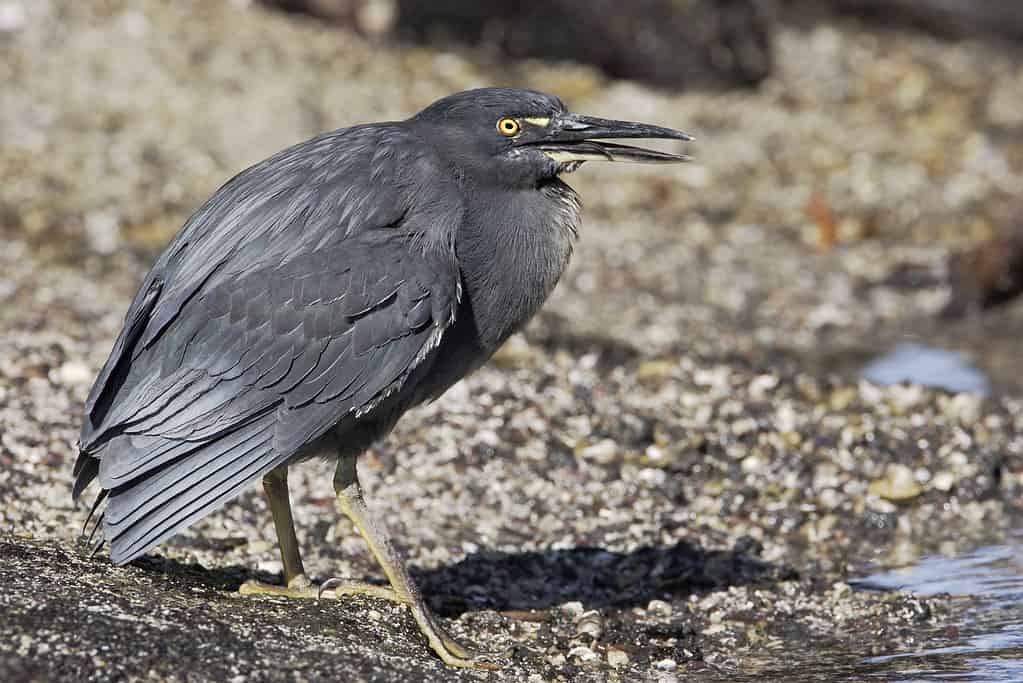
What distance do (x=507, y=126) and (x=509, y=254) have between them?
476 mm

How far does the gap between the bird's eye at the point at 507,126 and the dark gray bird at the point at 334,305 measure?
0.04 feet

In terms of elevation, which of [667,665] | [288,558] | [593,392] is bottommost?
[667,665]

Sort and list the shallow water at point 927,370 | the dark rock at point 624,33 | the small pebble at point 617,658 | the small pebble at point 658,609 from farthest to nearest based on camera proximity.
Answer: the dark rock at point 624,33 < the shallow water at point 927,370 < the small pebble at point 658,609 < the small pebble at point 617,658

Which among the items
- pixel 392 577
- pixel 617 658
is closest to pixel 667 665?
pixel 617 658

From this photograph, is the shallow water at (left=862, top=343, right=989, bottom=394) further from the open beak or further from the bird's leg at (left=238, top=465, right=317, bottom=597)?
the bird's leg at (left=238, top=465, right=317, bottom=597)

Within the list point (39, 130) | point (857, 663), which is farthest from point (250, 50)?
point (857, 663)

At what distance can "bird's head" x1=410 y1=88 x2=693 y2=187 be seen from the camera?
206 inches

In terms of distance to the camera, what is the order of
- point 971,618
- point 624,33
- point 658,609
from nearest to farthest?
point 971,618, point 658,609, point 624,33

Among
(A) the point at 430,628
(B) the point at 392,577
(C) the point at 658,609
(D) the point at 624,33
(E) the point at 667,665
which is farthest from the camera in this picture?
(D) the point at 624,33

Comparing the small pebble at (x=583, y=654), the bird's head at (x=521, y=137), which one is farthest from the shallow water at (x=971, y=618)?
the bird's head at (x=521, y=137)

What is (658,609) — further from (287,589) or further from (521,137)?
(521,137)

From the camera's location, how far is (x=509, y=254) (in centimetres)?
514

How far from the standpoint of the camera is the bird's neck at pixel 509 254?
5.10 meters

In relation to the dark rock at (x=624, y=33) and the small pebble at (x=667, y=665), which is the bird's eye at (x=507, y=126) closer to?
the small pebble at (x=667, y=665)
